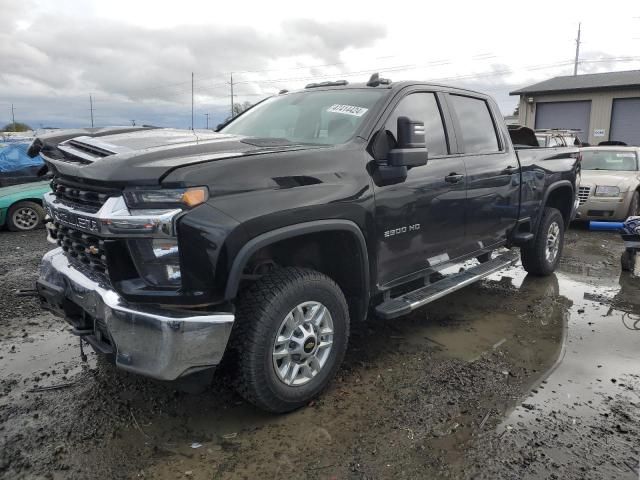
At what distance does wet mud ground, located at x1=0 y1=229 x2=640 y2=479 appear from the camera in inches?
103

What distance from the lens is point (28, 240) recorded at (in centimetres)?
876

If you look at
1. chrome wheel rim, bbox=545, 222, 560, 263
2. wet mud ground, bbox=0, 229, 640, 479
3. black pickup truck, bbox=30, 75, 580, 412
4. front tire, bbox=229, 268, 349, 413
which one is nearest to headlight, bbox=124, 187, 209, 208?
black pickup truck, bbox=30, 75, 580, 412

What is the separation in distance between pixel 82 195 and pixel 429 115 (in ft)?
8.85

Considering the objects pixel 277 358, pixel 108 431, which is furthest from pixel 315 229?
pixel 108 431

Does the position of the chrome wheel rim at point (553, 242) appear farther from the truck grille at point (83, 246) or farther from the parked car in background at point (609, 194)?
the truck grille at point (83, 246)

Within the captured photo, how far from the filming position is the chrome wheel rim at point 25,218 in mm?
9633

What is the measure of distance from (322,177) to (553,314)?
3.16 metres

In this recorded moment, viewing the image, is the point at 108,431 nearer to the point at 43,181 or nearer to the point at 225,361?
the point at 225,361

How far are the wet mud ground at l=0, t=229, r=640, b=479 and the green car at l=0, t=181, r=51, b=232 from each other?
5.73 metres

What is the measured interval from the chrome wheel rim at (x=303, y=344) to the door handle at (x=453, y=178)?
160 cm

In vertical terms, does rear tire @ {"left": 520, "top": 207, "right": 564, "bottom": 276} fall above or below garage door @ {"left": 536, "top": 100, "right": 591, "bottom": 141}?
below

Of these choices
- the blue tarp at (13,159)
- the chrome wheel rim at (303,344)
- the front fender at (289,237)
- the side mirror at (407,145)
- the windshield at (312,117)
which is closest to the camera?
the front fender at (289,237)

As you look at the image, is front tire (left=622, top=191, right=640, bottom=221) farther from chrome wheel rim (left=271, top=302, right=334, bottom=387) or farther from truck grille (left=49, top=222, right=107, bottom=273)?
truck grille (left=49, top=222, right=107, bottom=273)

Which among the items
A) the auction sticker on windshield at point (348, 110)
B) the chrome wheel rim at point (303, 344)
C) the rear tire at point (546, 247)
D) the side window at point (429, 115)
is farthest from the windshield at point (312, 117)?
the rear tire at point (546, 247)
